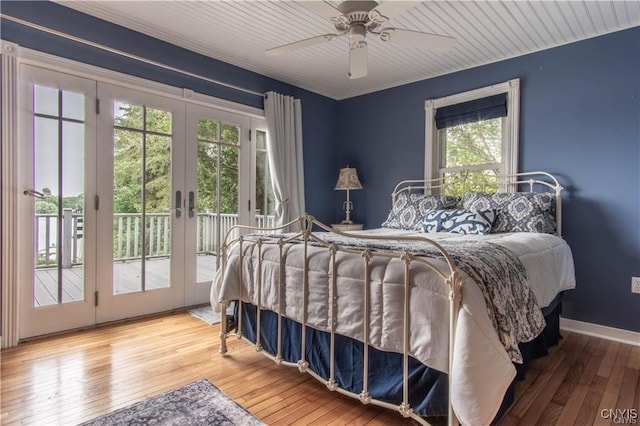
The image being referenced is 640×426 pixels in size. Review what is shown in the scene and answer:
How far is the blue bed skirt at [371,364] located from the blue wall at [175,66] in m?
2.27

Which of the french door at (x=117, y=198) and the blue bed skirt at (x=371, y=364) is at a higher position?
the french door at (x=117, y=198)

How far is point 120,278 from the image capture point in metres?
2.89

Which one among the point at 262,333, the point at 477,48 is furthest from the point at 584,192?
the point at 262,333

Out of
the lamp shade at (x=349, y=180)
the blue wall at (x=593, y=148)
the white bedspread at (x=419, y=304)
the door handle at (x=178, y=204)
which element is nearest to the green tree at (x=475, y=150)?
the blue wall at (x=593, y=148)

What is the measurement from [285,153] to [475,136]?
2048 millimetres

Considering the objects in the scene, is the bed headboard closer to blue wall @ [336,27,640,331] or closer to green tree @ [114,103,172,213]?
blue wall @ [336,27,640,331]

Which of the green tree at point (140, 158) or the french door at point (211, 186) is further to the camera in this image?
the french door at point (211, 186)

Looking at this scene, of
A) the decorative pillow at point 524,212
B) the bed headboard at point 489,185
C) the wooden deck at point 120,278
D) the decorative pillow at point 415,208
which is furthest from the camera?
the decorative pillow at point 415,208

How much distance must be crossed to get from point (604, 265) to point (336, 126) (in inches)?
129

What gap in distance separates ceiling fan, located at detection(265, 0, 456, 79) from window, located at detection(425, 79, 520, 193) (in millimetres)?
1444

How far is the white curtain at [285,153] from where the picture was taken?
3.77 metres

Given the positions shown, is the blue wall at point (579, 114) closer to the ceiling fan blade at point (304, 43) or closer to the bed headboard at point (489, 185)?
the bed headboard at point (489, 185)

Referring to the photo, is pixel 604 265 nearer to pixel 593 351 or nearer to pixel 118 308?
pixel 593 351

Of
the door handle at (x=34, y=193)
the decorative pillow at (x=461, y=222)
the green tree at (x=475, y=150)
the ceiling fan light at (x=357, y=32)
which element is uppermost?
the ceiling fan light at (x=357, y=32)
